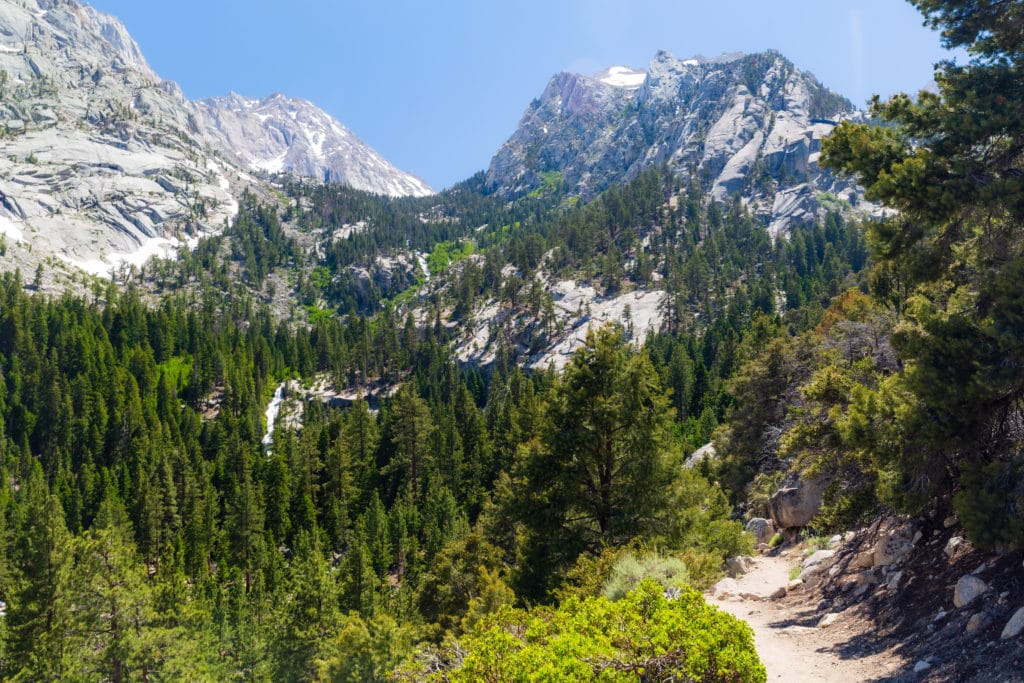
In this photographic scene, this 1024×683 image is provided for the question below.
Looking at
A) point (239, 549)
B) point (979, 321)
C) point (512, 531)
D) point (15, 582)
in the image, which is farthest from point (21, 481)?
point (979, 321)

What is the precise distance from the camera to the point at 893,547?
11984 mm

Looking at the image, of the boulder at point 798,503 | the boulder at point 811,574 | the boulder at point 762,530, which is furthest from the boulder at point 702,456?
the boulder at point 811,574

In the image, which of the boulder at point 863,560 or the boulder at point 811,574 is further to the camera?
the boulder at point 811,574

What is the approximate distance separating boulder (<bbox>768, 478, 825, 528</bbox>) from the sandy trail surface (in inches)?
250

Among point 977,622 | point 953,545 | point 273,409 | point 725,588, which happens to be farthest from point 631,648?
point 273,409

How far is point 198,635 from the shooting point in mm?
37594

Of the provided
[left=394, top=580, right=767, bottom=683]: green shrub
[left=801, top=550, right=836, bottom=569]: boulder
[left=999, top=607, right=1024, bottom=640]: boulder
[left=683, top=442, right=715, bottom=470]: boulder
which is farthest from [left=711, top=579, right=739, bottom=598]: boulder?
[left=683, top=442, right=715, bottom=470]: boulder

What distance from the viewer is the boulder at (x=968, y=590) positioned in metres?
8.73

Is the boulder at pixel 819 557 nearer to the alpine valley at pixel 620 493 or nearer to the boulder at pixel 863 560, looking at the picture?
the alpine valley at pixel 620 493

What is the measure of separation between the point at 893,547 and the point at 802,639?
9.39ft

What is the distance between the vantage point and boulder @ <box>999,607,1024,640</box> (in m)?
7.43

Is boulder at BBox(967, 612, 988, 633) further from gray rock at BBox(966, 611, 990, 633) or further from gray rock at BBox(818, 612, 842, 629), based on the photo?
gray rock at BBox(818, 612, 842, 629)

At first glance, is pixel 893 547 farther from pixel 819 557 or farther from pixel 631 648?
pixel 631 648

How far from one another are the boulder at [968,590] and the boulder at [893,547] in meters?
2.70
